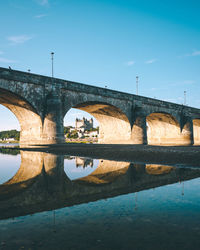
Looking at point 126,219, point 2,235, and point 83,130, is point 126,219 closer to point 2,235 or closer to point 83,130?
point 2,235

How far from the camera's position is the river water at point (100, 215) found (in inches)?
101

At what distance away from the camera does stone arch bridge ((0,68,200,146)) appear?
2375 cm

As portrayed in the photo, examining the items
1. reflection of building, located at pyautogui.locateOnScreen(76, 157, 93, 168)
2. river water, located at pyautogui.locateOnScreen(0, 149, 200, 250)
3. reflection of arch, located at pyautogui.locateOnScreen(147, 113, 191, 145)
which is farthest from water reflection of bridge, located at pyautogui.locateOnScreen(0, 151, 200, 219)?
reflection of arch, located at pyautogui.locateOnScreen(147, 113, 191, 145)

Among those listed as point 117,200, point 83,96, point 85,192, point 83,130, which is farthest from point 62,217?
point 83,130

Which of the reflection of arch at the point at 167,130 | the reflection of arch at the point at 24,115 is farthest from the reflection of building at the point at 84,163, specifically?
the reflection of arch at the point at 167,130

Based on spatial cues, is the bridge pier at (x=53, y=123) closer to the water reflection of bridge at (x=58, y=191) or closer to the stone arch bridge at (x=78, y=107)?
the stone arch bridge at (x=78, y=107)

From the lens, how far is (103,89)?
31.3 metres

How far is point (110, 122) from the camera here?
3788cm

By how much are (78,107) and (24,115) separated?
29.0 feet

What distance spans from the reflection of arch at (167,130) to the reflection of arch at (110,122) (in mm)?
11102

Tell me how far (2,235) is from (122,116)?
32.8 metres

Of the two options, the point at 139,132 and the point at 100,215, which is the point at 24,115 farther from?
the point at 100,215

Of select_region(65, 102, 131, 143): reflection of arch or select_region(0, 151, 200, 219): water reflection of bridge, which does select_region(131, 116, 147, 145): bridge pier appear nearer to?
select_region(65, 102, 131, 143): reflection of arch

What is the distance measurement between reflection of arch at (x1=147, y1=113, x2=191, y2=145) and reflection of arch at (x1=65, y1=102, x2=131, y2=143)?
36.4ft
